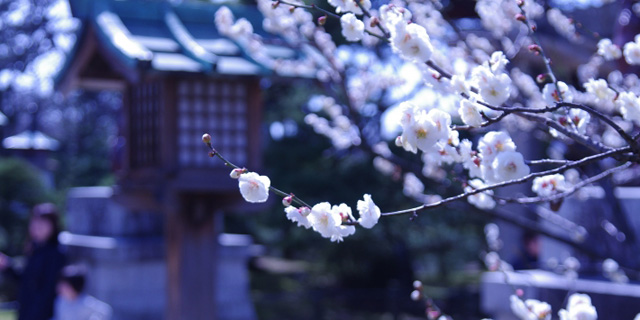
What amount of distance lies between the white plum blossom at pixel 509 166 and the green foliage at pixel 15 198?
1036 centimetres

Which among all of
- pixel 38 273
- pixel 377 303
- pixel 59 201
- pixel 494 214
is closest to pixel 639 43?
pixel 494 214

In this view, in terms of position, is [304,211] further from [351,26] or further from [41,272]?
[41,272]

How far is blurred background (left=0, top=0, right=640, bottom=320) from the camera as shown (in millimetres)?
4367

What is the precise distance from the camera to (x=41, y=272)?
5340mm

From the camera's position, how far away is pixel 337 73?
4047 millimetres

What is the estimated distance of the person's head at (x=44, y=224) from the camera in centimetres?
530

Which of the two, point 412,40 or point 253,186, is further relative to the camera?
point 412,40

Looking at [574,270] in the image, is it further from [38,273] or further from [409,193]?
[38,273]

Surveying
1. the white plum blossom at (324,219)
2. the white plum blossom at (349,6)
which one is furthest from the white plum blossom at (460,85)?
the white plum blossom at (324,219)

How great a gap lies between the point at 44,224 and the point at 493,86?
14.8 feet

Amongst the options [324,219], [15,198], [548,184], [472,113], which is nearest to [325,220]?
[324,219]

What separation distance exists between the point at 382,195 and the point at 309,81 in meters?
6.69

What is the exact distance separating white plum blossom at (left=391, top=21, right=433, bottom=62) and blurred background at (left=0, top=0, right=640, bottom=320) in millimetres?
1483

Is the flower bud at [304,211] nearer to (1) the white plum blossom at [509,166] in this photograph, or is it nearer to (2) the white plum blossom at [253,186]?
(2) the white plum blossom at [253,186]
